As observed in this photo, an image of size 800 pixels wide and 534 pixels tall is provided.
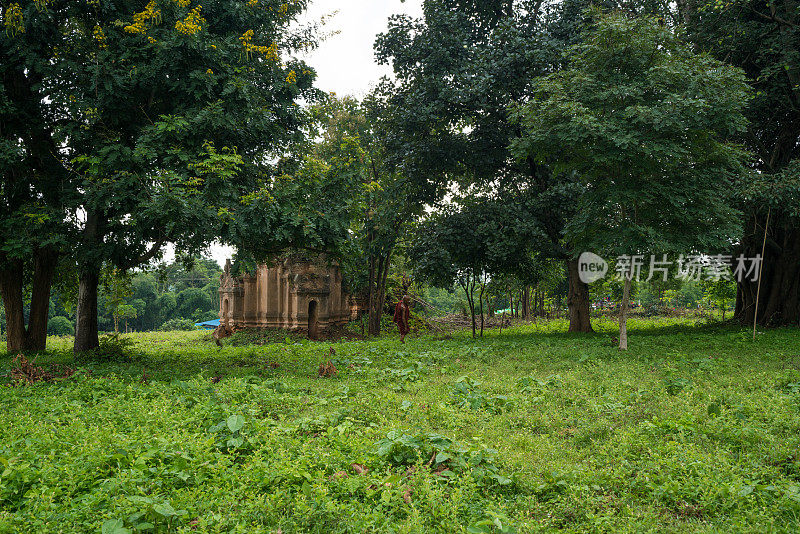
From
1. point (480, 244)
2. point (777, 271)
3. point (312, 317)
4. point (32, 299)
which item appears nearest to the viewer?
Answer: point (32, 299)

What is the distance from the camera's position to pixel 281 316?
2233 cm

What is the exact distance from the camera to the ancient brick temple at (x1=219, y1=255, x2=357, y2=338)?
71.3 feet

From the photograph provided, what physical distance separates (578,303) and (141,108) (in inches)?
558

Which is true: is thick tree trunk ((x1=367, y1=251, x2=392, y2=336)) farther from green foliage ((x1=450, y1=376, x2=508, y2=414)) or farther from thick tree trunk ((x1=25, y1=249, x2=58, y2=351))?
green foliage ((x1=450, y1=376, x2=508, y2=414))

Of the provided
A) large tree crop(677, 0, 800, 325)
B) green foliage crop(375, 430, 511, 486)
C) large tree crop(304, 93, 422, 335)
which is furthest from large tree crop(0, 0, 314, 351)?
large tree crop(677, 0, 800, 325)

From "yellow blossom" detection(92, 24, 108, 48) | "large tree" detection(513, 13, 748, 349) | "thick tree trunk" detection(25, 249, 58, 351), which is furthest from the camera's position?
"thick tree trunk" detection(25, 249, 58, 351)

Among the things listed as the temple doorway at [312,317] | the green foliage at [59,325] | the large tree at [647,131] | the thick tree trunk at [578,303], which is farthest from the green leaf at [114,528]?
the green foliage at [59,325]

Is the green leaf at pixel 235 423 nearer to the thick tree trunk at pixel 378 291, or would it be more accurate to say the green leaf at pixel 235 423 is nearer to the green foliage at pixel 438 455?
the green foliage at pixel 438 455

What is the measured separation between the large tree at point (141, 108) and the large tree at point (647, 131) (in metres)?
6.57

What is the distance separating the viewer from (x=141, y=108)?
9781 millimetres

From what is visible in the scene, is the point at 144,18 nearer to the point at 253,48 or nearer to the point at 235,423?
the point at 253,48

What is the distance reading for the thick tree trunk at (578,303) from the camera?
55.3ft

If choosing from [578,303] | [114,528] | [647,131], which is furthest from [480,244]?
[114,528]

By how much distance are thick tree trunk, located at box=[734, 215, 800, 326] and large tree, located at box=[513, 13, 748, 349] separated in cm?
462
